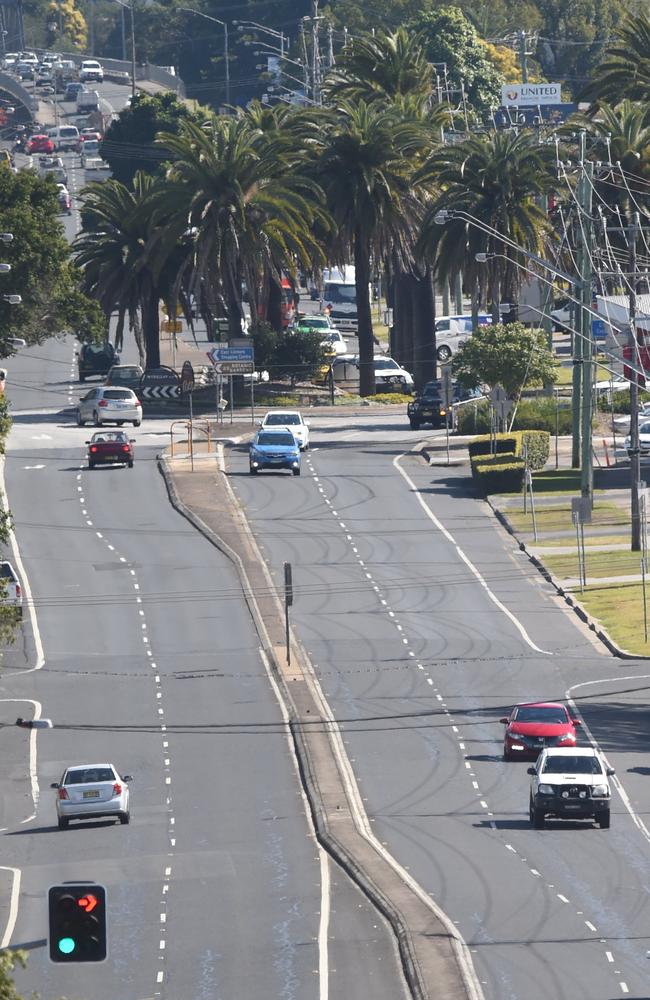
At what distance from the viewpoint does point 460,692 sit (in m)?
52.7

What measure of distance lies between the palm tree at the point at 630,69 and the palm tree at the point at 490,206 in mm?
17694

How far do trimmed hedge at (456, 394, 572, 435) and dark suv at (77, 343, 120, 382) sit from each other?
27058mm

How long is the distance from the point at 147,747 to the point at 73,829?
633 cm

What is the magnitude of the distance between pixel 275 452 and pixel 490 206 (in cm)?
1985

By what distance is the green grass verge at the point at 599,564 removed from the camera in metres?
65.2

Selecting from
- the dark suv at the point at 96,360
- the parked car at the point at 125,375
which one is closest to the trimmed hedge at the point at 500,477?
the parked car at the point at 125,375

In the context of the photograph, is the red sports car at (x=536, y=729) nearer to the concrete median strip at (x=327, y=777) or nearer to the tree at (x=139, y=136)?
the concrete median strip at (x=327, y=777)

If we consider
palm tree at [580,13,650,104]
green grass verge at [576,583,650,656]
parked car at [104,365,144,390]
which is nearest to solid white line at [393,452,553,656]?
green grass verge at [576,583,650,656]

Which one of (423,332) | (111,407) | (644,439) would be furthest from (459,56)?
(644,439)

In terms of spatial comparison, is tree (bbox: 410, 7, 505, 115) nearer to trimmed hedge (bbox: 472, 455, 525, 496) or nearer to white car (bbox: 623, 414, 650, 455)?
white car (bbox: 623, 414, 650, 455)

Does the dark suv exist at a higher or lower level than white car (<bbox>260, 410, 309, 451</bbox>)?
higher

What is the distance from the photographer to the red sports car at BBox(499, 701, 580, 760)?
45094 millimetres

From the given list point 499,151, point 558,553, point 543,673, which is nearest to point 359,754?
point 543,673

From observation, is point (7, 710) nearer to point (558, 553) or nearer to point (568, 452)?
point (558, 553)
